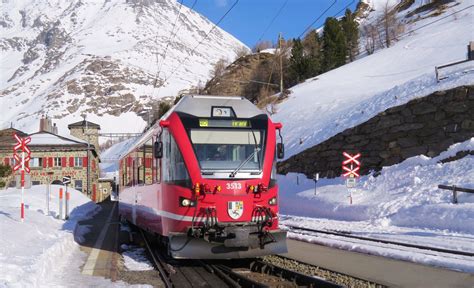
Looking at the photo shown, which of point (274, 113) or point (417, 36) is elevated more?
point (417, 36)

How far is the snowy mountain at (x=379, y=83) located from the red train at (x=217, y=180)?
16.8 meters

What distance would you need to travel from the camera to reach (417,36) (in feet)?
201

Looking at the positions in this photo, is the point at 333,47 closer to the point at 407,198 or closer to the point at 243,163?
the point at 407,198

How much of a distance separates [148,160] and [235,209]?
428 cm

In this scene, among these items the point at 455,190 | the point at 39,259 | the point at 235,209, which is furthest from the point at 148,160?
the point at 455,190

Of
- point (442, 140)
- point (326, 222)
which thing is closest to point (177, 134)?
point (326, 222)

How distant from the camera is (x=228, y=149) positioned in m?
11.6

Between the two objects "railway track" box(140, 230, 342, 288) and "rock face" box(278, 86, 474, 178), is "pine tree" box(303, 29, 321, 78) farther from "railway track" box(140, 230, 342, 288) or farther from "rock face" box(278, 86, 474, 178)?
"railway track" box(140, 230, 342, 288)

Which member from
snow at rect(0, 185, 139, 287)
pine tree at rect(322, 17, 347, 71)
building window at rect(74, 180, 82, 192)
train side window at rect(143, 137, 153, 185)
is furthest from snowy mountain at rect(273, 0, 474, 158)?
building window at rect(74, 180, 82, 192)

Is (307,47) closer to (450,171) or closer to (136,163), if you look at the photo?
(450,171)

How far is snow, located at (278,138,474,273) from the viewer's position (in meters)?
14.6

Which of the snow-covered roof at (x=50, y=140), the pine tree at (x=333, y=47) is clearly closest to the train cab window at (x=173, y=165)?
the pine tree at (x=333, y=47)

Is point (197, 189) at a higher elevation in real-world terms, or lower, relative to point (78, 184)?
lower

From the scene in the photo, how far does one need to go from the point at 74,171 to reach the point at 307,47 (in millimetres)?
33635
